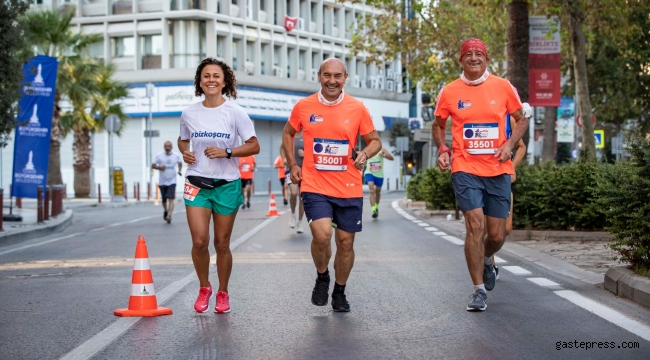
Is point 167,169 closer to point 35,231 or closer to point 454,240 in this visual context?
point 35,231

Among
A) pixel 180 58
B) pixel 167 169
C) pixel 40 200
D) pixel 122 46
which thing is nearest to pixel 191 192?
pixel 40 200

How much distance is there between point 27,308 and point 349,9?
66.3 metres

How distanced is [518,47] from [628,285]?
449 inches

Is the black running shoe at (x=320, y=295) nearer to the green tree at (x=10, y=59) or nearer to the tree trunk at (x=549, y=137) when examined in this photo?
the green tree at (x=10, y=59)

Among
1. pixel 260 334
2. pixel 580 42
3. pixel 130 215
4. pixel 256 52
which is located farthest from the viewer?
pixel 256 52

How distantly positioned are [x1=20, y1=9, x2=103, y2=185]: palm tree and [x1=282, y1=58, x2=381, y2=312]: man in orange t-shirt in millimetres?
28510

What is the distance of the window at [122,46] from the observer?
6019 cm

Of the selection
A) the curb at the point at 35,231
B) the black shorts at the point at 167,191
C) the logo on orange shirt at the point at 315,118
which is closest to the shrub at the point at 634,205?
the logo on orange shirt at the point at 315,118

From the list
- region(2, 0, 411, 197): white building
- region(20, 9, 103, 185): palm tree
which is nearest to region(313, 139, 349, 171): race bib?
region(20, 9, 103, 185): palm tree

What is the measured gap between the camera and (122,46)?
199ft

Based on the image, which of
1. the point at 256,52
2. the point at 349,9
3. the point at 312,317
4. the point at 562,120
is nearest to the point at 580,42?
the point at 312,317

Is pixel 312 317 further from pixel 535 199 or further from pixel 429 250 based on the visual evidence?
pixel 535 199

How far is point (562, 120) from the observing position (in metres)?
59.3

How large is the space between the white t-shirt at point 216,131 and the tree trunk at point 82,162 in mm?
37555
